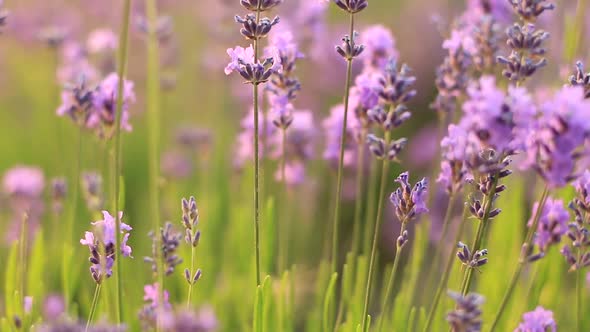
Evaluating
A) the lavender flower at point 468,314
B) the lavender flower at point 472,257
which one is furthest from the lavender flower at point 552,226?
the lavender flower at point 468,314

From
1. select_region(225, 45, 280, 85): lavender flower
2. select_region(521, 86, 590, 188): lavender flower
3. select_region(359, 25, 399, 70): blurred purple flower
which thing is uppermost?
select_region(359, 25, 399, 70): blurred purple flower

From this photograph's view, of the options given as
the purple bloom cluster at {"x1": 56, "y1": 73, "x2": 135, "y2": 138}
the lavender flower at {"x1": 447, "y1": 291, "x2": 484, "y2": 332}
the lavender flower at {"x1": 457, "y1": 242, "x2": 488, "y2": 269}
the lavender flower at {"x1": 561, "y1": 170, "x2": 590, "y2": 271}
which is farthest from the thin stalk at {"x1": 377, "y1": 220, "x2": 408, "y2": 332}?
the purple bloom cluster at {"x1": 56, "y1": 73, "x2": 135, "y2": 138}

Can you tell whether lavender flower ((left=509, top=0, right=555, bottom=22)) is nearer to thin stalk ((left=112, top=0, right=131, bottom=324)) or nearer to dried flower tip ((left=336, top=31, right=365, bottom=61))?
dried flower tip ((left=336, top=31, right=365, bottom=61))

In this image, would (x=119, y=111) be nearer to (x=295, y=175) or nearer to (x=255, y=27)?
(x=255, y=27)

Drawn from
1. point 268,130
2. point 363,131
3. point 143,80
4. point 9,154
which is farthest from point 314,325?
point 143,80

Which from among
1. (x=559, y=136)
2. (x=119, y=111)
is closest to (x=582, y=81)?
(x=559, y=136)

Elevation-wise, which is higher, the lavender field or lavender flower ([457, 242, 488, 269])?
the lavender field

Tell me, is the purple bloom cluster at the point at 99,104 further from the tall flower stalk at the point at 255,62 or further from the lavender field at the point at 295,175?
the tall flower stalk at the point at 255,62

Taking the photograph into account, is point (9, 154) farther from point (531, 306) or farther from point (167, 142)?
point (531, 306)
